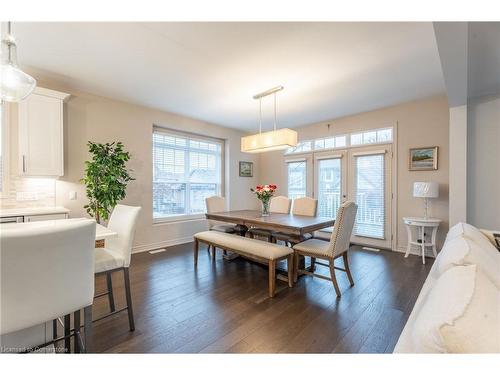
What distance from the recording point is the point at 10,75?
1.50m

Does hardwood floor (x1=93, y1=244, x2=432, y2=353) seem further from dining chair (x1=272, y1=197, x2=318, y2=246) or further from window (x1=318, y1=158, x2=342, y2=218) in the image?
window (x1=318, y1=158, x2=342, y2=218)

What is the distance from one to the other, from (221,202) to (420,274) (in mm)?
3168

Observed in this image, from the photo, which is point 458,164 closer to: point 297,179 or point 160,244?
point 297,179

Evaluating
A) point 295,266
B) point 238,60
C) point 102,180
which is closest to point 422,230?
point 295,266

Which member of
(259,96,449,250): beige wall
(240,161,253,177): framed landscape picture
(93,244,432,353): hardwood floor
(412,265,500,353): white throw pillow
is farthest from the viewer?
(240,161,253,177): framed landscape picture

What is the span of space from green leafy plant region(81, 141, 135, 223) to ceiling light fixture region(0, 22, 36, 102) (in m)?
1.62

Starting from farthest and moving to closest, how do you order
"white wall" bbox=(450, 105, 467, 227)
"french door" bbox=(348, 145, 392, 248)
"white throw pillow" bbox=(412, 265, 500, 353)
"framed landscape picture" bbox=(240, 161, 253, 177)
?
"framed landscape picture" bbox=(240, 161, 253, 177), "french door" bbox=(348, 145, 392, 248), "white wall" bbox=(450, 105, 467, 227), "white throw pillow" bbox=(412, 265, 500, 353)

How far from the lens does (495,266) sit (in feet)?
4.12

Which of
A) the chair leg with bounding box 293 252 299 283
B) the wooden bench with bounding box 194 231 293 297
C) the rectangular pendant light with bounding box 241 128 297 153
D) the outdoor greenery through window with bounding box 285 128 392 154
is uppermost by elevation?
the outdoor greenery through window with bounding box 285 128 392 154

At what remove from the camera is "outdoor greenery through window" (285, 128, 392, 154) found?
414 centimetres

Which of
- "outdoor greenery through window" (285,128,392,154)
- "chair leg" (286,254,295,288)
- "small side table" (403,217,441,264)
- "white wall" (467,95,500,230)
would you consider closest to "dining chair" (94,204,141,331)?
"chair leg" (286,254,295,288)

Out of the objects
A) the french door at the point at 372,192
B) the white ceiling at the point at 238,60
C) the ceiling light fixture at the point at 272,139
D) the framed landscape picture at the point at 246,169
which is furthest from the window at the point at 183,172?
the french door at the point at 372,192

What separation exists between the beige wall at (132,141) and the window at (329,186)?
6.87 ft

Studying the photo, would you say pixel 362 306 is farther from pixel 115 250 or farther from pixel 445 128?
pixel 445 128
